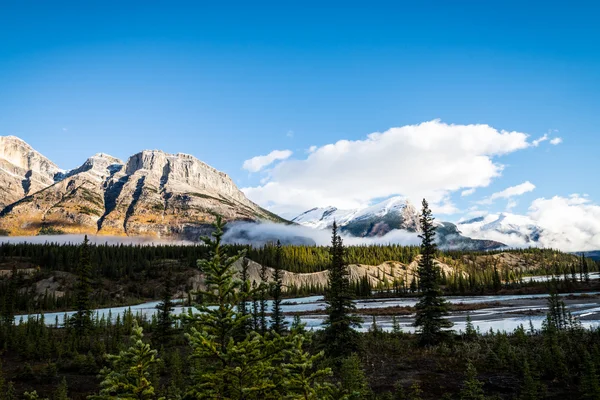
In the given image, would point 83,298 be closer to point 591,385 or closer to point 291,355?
point 291,355

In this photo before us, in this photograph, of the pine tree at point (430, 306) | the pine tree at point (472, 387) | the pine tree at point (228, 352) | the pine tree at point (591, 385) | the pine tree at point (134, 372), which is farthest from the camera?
the pine tree at point (430, 306)

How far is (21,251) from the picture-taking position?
198m

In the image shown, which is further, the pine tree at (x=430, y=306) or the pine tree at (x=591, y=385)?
the pine tree at (x=430, y=306)

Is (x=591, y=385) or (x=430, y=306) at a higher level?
(x=430, y=306)

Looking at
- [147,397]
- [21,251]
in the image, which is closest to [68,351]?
[147,397]

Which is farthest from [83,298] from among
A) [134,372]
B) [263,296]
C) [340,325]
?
[134,372]

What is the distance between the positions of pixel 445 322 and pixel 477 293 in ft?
397

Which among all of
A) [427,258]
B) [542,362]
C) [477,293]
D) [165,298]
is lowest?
[477,293]

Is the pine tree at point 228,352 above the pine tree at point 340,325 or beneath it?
above

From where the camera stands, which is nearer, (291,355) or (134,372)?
(134,372)

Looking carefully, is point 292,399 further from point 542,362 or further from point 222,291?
point 542,362

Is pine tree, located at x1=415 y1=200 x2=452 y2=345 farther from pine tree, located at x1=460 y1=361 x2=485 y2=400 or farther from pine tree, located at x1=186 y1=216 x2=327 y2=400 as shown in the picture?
pine tree, located at x1=186 y1=216 x2=327 y2=400

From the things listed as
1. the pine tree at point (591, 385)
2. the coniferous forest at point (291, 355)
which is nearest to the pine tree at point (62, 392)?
the coniferous forest at point (291, 355)

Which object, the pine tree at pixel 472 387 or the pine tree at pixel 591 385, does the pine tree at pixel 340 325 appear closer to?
the pine tree at pixel 472 387
